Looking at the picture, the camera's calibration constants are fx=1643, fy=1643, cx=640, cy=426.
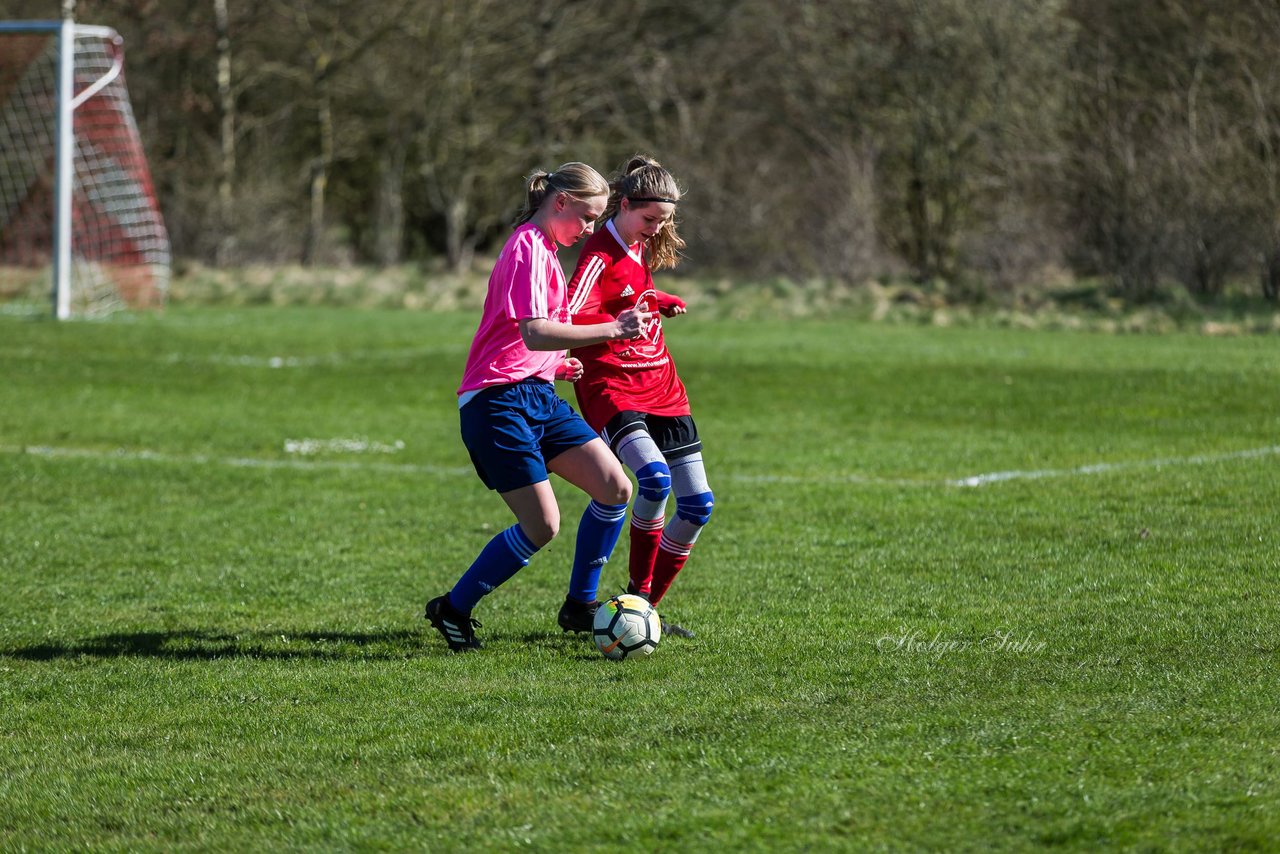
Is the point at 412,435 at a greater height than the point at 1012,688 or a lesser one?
lesser

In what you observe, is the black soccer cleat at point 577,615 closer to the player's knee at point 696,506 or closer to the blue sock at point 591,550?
the blue sock at point 591,550

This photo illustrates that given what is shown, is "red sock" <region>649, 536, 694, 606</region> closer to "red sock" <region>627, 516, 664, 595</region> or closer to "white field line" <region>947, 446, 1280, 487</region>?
"red sock" <region>627, 516, 664, 595</region>

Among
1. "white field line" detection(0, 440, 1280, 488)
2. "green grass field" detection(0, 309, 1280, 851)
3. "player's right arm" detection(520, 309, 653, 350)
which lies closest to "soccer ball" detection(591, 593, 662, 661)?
"green grass field" detection(0, 309, 1280, 851)

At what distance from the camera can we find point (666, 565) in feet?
22.1

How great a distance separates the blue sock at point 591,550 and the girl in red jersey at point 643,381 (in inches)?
7.8

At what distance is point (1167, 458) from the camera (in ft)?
38.7

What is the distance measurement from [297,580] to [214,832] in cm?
393

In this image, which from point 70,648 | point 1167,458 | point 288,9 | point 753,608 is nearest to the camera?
point 70,648

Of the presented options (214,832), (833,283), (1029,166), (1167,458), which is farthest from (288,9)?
(214,832)

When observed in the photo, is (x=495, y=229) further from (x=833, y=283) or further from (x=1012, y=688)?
(x=1012, y=688)

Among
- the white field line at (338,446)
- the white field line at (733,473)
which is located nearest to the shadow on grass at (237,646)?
the white field line at (733,473)

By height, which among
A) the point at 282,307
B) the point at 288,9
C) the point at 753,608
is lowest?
the point at 282,307

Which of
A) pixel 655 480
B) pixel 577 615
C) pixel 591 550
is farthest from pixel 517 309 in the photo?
pixel 577 615

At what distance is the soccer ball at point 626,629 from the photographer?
6.05 meters
